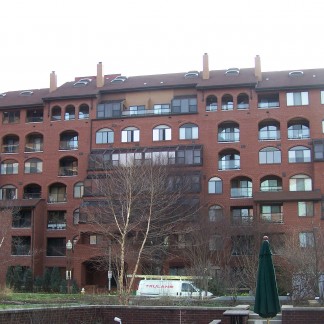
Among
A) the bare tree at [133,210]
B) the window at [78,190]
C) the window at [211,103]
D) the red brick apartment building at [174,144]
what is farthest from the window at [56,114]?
the window at [211,103]

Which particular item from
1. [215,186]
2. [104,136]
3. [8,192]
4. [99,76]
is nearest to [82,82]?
[99,76]

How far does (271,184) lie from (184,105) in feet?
42.1

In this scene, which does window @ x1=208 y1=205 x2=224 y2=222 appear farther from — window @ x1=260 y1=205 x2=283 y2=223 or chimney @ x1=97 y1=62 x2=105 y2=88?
chimney @ x1=97 y1=62 x2=105 y2=88

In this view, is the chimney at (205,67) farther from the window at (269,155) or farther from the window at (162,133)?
the window at (269,155)

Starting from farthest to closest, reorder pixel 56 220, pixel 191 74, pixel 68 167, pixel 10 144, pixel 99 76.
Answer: pixel 10 144 → pixel 99 76 → pixel 191 74 → pixel 68 167 → pixel 56 220

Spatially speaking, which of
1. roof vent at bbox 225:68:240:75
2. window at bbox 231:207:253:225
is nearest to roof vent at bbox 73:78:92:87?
roof vent at bbox 225:68:240:75

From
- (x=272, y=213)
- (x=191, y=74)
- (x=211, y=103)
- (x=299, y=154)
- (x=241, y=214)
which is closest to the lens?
(x=272, y=213)

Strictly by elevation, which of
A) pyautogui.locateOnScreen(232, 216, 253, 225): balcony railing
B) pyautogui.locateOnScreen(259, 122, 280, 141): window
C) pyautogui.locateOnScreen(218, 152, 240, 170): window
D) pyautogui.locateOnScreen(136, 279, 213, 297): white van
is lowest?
pyautogui.locateOnScreen(136, 279, 213, 297): white van

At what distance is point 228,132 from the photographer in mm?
63281

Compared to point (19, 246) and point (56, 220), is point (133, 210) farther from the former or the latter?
point (56, 220)

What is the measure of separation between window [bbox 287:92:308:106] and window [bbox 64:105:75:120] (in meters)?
24.7

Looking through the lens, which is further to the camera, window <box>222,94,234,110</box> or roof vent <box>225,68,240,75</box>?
roof vent <box>225,68,240,75</box>

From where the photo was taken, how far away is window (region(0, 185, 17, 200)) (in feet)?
225

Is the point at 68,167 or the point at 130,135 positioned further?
the point at 68,167
